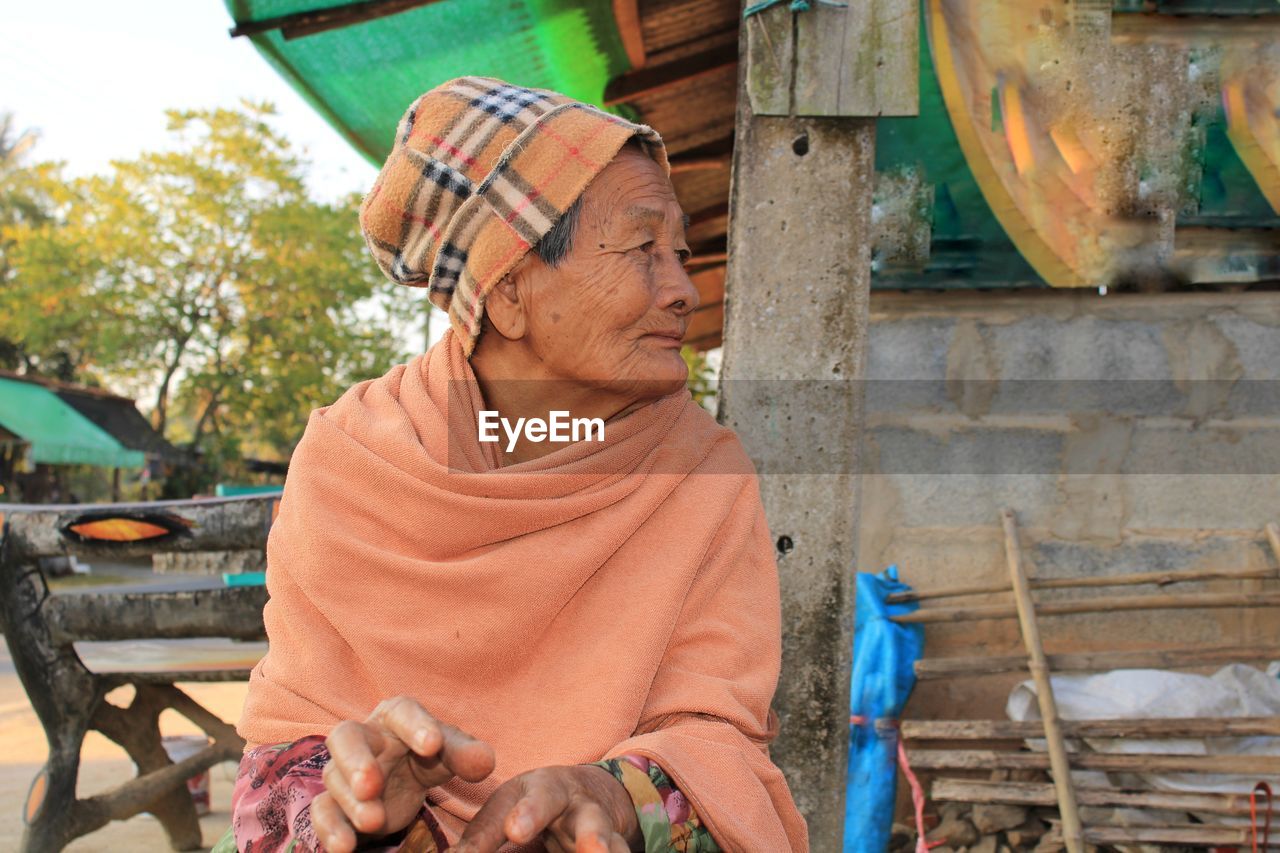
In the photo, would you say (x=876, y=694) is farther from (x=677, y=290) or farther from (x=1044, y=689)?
(x=677, y=290)

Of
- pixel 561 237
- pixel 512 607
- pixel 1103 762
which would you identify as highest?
pixel 561 237

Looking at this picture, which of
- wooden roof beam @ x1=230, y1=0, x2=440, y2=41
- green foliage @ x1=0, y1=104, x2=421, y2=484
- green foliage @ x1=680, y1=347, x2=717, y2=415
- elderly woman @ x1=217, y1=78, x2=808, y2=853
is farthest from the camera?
green foliage @ x1=0, y1=104, x2=421, y2=484

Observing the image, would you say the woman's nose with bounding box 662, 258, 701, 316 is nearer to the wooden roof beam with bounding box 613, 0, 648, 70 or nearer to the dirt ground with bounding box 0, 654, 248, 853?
the wooden roof beam with bounding box 613, 0, 648, 70

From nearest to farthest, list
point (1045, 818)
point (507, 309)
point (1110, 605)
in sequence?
point (507, 309), point (1045, 818), point (1110, 605)

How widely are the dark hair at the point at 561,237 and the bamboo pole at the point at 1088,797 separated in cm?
292

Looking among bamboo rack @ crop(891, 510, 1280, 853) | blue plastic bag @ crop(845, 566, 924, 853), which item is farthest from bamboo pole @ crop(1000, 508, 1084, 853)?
blue plastic bag @ crop(845, 566, 924, 853)

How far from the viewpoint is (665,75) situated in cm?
434

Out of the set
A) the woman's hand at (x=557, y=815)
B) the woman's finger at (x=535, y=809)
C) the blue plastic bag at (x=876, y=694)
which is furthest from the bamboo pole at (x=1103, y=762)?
the woman's finger at (x=535, y=809)

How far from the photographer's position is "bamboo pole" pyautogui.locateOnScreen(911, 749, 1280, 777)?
362cm

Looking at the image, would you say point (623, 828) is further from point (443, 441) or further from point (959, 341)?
point (959, 341)

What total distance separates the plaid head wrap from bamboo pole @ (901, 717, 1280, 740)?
2773 mm

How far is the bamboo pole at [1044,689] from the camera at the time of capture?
367 cm

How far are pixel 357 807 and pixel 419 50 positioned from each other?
9.14ft

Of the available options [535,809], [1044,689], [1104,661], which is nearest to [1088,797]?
[1044,689]
